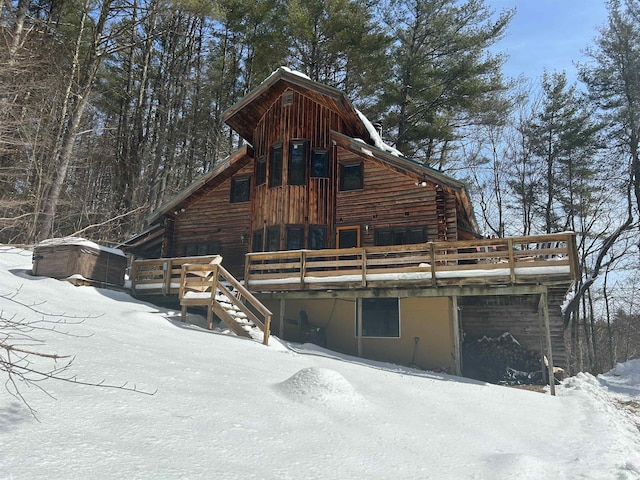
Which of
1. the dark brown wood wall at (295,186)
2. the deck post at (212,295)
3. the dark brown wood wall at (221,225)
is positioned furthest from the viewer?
the dark brown wood wall at (221,225)

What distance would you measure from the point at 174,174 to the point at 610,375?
25874 mm

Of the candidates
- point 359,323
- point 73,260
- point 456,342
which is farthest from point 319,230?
point 73,260

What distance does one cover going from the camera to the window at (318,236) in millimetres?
17000

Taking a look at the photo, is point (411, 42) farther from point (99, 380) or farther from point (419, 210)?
point (99, 380)

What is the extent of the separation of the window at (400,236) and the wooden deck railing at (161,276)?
5.89 metres

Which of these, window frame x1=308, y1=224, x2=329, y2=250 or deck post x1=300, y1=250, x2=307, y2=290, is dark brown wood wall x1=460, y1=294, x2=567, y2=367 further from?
deck post x1=300, y1=250, x2=307, y2=290

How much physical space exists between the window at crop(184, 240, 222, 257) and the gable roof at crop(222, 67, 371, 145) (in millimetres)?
4864

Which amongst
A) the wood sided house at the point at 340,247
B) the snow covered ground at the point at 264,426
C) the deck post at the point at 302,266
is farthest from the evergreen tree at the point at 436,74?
the snow covered ground at the point at 264,426

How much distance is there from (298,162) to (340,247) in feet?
11.6

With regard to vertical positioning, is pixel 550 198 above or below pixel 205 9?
below

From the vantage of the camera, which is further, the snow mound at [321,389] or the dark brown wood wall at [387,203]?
the dark brown wood wall at [387,203]

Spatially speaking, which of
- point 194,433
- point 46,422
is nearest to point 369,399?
point 194,433

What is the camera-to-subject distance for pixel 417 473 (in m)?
4.23

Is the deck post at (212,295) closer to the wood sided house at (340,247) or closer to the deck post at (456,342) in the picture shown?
the wood sided house at (340,247)
